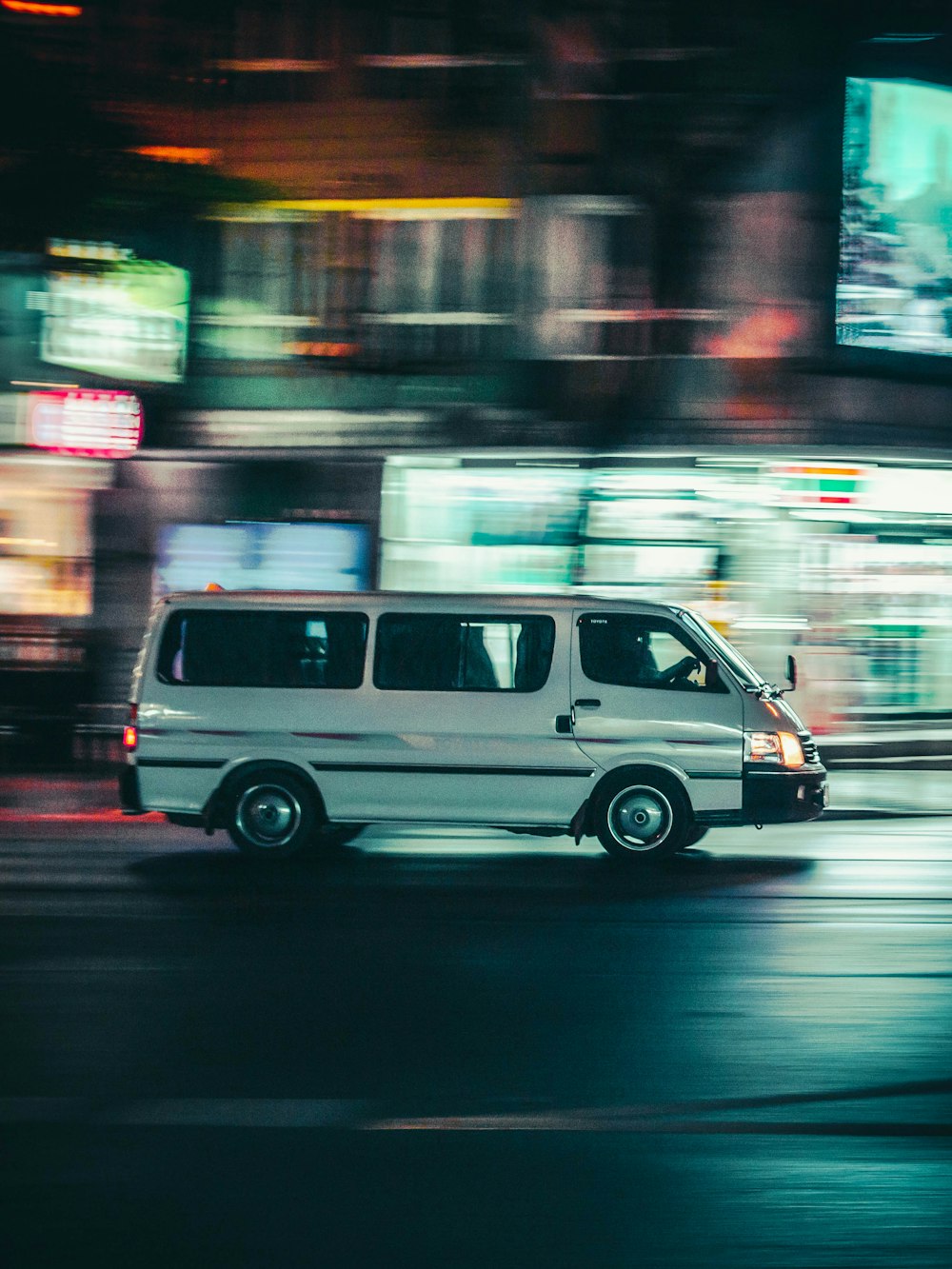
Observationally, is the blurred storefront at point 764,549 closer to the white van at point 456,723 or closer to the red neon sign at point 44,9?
the red neon sign at point 44,9

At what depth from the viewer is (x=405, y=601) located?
10.9 metres

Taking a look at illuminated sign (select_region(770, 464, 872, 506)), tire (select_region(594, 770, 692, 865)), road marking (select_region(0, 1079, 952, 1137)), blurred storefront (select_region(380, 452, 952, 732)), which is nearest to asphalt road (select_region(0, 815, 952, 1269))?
road marking (select_region(0, 1079, 952, 1137))

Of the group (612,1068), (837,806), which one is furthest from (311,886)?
(837,806)

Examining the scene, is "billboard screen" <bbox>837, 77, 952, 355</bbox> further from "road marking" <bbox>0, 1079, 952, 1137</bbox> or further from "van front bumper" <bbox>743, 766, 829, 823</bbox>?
"road marking" <bbox>0, 1079, 952, 1137</bbox>

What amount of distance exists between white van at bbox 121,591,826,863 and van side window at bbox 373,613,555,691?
1 centimetres

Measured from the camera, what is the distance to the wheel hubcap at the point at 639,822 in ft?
35.0

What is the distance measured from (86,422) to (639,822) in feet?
32.4

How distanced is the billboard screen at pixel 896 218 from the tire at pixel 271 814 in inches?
375

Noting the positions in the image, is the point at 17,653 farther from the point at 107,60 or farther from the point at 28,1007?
the point at 28,1007

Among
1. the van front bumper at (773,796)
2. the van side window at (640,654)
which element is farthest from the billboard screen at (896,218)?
the van front bumper at (773,796)

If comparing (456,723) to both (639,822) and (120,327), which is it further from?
(120,327)

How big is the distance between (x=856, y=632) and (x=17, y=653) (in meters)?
9.60

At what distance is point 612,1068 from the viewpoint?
5730 millimetres

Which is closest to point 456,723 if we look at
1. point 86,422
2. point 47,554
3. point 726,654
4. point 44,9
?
point 726,654
